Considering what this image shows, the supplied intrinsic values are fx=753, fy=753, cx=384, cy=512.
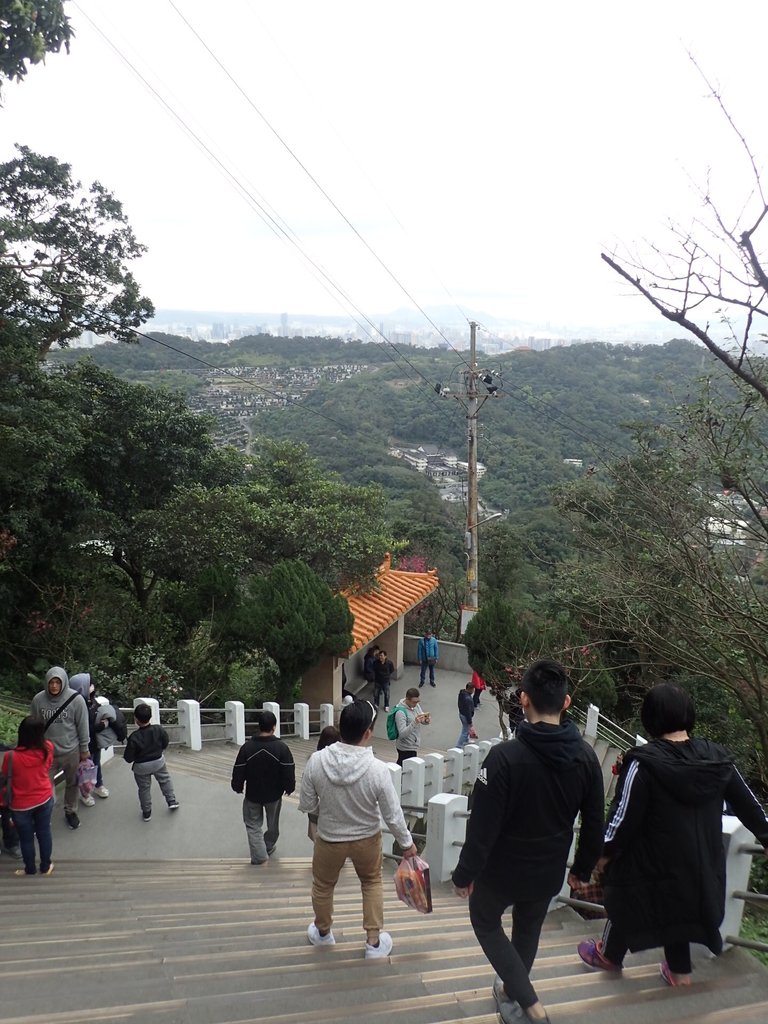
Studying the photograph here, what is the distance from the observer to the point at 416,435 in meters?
47.2

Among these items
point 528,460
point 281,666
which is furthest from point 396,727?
point 528,460

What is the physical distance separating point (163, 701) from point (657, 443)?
13.3 m

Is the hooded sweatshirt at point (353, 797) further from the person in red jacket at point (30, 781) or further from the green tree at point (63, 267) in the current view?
the green tree at point (63, 267)

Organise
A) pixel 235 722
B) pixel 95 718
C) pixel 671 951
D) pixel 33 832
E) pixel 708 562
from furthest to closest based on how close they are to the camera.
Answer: pixel 235 722 → pixel 708 562 → pixel 95 718 → pixel 33 832 → pixel 671 951

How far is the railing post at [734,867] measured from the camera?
3.69 m

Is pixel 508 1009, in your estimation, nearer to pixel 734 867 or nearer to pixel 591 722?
pixel 734 867

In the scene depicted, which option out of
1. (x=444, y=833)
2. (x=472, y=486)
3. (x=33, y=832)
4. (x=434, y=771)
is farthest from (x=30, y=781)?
(x=472, y=486)

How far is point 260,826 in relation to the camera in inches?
228

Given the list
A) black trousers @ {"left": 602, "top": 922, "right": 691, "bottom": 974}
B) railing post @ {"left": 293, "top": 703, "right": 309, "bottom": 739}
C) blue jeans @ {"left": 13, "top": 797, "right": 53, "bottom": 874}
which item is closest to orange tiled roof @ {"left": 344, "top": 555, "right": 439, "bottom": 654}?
railing post @ {"left": 293, "top": 703, "right": 309, "bottom": 739}

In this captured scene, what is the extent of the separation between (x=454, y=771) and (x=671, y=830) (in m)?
6.61

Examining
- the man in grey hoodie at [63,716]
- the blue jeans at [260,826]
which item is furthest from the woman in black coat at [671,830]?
the man in grey hoodie at [63,716]

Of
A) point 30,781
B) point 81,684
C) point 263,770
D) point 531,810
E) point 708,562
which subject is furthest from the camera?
point 708,562

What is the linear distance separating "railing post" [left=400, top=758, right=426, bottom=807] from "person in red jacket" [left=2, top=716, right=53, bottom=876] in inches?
137

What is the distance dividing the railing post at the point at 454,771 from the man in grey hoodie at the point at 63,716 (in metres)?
4.47
